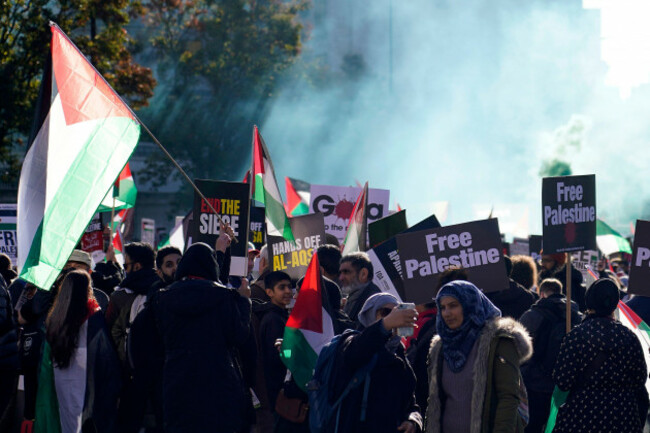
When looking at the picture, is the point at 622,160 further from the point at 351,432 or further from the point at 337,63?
the point at 351,432

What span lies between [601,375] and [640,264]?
3.42m

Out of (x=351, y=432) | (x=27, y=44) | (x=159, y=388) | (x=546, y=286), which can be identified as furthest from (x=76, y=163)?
(x=27, y=44)

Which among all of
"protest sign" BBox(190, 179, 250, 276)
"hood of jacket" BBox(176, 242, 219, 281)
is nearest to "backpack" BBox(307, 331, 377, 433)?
"hood of jacket" BBox(176, 242, 219, 281)

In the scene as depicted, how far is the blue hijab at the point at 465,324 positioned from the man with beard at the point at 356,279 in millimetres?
2247

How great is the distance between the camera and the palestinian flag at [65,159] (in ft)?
19.5

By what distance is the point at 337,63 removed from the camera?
68938 mm

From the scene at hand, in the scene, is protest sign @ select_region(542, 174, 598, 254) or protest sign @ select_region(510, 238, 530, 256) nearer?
protest sign @ select_region(542, 174, 598, 254)

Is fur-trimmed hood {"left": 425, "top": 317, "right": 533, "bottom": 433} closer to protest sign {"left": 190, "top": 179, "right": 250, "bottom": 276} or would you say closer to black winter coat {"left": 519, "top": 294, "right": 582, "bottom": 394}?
black winter coat {"left": 519, "top": 294, "right": 582, "bottom": 394}

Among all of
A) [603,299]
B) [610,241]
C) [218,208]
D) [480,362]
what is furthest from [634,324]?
[610,241]

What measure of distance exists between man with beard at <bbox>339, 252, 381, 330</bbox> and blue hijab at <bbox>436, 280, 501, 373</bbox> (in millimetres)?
2247

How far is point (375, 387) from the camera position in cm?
523

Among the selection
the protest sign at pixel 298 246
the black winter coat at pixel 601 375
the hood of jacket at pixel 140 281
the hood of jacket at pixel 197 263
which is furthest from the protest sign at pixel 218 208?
the black winter coat at pixel 601 375

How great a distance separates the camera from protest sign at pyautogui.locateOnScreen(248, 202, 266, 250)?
11.8 metres

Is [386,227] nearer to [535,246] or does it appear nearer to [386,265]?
[386,265]
